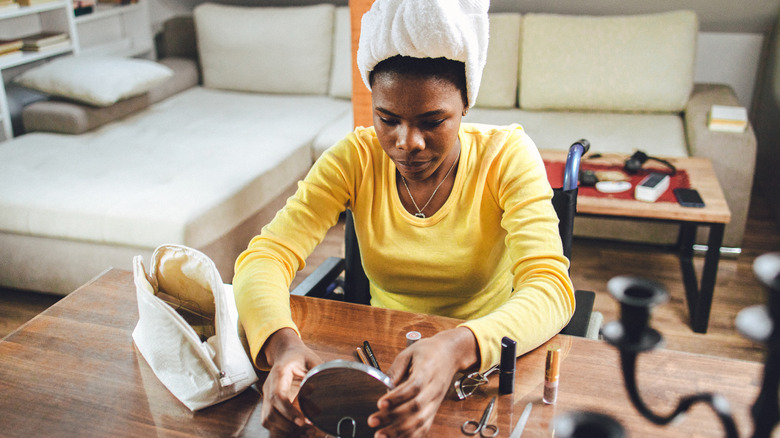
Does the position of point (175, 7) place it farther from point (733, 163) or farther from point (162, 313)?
point (162, 313)

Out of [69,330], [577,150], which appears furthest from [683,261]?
[69,330]

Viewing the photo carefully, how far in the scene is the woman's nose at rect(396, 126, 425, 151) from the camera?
1020 mm

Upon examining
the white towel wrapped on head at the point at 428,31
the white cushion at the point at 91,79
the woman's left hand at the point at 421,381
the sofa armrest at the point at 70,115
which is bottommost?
the sofa armrest at the point at 70,115

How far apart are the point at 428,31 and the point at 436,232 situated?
14.6 inches

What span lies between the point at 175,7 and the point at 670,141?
300 centimetres

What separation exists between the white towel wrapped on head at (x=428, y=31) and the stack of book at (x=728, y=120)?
1957 millimetres

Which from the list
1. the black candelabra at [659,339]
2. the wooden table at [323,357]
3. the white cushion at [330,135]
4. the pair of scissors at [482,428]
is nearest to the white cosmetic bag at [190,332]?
the wooden table at [323,357]

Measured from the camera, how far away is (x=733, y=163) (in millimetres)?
2545

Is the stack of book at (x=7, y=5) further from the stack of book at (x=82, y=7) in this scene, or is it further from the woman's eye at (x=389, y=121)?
the woman's eye at (x=389, y=121)

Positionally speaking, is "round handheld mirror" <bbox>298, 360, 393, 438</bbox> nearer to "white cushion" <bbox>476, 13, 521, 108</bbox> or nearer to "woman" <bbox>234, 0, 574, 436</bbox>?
"woman" <bbox>234, 0, 574, 436</bbox>

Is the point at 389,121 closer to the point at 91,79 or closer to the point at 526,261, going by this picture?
the point at 526,261

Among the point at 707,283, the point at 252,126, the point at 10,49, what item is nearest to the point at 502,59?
→ the point at 252,126

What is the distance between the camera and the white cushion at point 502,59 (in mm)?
3148

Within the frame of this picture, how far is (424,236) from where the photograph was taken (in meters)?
1.17
